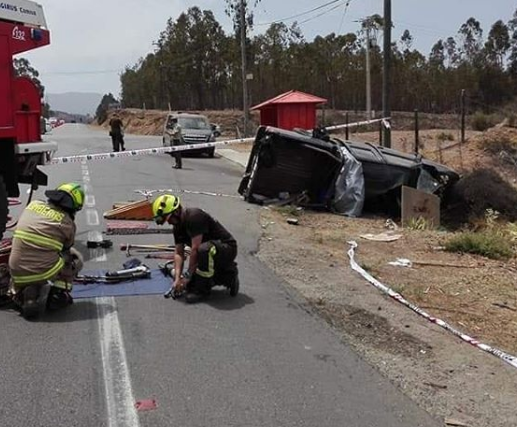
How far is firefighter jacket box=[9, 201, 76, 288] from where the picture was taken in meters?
6.20

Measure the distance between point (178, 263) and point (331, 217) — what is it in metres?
7.08

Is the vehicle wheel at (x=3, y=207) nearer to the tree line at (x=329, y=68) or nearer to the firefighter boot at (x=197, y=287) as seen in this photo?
the firefighter boot at (x=197, y=287)

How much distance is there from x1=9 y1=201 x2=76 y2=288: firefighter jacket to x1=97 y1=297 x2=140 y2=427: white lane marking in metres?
0.64

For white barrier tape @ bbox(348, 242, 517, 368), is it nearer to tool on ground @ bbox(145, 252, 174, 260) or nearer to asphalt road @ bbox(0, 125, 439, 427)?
asphalt road @ bbox(0, 125, 439, 427)

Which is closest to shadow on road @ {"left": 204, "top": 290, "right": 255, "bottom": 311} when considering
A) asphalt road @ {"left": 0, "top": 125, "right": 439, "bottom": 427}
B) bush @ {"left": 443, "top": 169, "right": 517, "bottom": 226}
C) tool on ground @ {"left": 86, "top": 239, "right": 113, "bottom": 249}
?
asphalt road @ {"left": 0, "top": 125, "right": 439, "bottom": 427}

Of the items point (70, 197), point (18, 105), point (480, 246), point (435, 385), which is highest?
point (18, 105)

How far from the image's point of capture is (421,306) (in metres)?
7.32

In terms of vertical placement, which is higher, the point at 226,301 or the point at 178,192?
the point at 178,192

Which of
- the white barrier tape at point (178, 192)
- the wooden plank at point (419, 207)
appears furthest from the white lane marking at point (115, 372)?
the white barrier tape at point (178, 192)

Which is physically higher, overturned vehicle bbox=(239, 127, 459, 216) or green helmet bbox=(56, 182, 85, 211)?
green helmet bbox=(56, 182, 85, 211)

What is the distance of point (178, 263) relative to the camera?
689cm

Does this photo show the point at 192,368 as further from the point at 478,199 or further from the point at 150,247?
the point at 478,199

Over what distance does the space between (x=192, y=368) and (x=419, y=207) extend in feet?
31.3

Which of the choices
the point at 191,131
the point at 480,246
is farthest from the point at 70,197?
the point at 191,131
